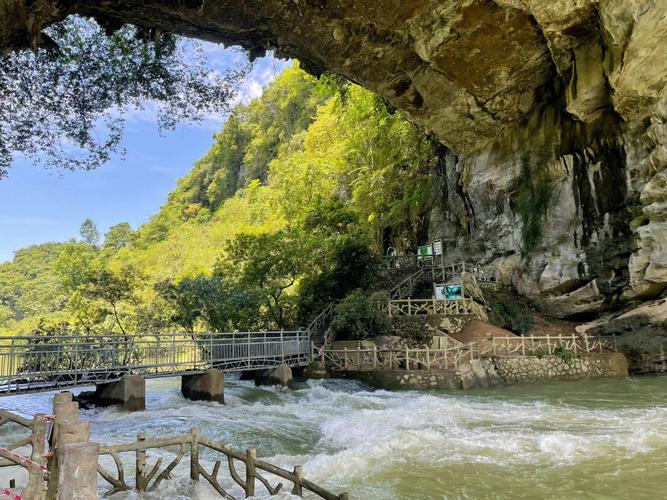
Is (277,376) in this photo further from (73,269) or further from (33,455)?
(73,269)

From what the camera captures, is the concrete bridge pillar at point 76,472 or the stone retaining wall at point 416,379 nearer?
the concrete bridge pillar at point 76,472

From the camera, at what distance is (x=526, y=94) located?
22.3m

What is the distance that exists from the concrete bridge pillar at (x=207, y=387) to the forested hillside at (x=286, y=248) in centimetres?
686

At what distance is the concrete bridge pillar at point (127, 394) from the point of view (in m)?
11.8

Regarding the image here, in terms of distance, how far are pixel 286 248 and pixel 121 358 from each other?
11657mm

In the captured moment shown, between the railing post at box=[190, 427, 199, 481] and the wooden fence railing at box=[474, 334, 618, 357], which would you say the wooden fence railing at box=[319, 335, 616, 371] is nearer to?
the wooden fence railing at box=[474, 334, 618, 357]

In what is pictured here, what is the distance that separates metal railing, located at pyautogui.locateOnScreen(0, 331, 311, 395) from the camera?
10.3 metres

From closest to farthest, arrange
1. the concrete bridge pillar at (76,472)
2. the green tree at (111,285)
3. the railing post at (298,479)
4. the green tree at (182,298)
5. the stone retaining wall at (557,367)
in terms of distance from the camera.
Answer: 1. the concrete bridge pillar at (76,472)
2. the railing post at (298,479)
3. the stone retaining wall at (557,367)
4. the green tree at (111,285)
5. the green tree at (182,298)

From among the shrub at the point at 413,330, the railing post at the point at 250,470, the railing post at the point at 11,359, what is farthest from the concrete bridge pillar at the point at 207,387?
Answer: the railing post at the point at 250,470

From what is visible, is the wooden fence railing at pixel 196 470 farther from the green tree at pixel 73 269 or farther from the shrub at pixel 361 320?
the green tree at pixel 73 269

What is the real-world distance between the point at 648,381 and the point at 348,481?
45.9 feet

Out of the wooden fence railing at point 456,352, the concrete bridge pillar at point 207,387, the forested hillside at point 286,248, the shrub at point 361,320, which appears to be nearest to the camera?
the concrete bridge pillar at point 207,387

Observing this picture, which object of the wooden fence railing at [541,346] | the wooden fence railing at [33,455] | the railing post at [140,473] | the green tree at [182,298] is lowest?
the railing post at [140,473]

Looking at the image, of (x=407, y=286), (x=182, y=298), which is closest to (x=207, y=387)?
(x=182, y=298)
